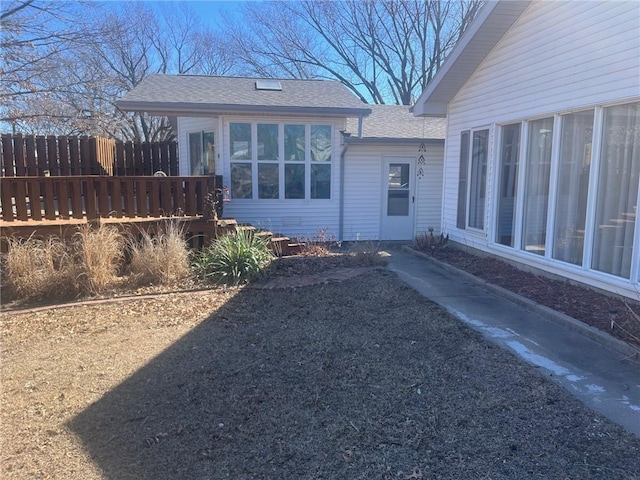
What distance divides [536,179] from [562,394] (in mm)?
4419

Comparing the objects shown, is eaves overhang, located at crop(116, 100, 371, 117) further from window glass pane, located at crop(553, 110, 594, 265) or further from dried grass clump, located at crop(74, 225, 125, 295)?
window glass pane, located at crop(553, 110, 594, 265)

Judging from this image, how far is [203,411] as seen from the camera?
3.45 metres

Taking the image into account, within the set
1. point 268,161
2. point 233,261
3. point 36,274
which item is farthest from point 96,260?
point 268,161

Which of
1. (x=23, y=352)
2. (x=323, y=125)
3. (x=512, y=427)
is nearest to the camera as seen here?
(x=512, y=427)

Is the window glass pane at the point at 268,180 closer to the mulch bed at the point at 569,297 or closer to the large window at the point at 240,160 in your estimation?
the large window at the point at 240,160

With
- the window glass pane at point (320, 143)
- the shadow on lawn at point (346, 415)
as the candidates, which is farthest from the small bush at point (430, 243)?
the shadow on lawn at point (346, 415)

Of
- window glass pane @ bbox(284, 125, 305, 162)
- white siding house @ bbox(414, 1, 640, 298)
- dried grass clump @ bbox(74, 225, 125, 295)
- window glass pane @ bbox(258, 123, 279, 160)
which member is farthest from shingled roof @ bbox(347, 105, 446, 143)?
dried grass clump @ bbox(74, 225, 125, 295)

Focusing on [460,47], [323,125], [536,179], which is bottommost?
[536,179]

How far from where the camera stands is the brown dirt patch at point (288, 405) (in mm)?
2787

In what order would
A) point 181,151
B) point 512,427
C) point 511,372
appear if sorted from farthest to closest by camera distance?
point 181,151 → point 511,372 → point 512,427

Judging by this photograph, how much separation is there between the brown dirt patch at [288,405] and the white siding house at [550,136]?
2.30m

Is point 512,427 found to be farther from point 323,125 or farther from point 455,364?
point 323,125

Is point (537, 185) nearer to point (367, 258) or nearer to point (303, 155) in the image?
point (367, 258)

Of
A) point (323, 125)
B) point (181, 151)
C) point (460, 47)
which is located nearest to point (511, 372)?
point (460, 47)
